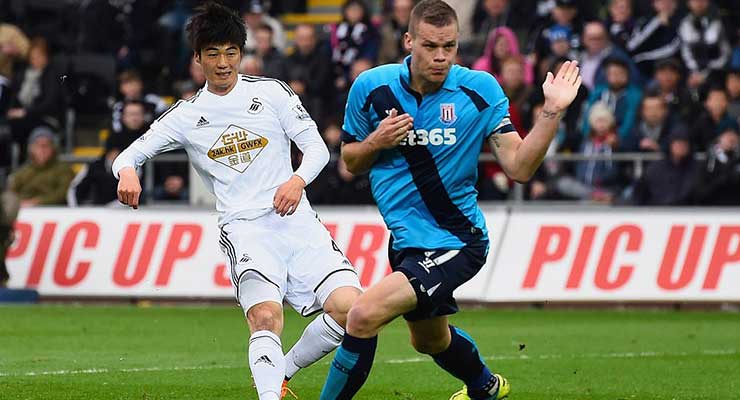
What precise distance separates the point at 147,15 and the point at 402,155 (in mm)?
15081

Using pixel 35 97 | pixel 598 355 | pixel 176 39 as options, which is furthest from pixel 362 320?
pixel 176 39

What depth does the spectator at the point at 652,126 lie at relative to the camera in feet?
59.7

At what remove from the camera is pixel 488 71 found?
63.0 ft

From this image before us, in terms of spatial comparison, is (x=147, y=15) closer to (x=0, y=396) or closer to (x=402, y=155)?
(x=0, y=396)

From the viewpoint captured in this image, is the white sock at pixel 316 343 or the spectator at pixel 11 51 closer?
the white sock at pixel 316 343

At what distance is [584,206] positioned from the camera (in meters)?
17.3

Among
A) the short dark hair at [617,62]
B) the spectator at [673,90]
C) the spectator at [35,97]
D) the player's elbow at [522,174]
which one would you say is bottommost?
the spectator at [35,97]

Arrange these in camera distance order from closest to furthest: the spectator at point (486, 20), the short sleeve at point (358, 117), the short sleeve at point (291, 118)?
the short sleeve at point (358, 117)
the short sleeve at point (291, 118)
the spectator at point (486, 20)

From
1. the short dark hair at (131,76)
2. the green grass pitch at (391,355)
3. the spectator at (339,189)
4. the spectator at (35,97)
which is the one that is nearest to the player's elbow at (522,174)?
the green grass pitch at (391,355)

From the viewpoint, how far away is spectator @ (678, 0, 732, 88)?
19672 millimetres

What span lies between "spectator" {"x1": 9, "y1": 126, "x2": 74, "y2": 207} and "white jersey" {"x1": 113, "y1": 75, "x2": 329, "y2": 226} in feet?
35.3

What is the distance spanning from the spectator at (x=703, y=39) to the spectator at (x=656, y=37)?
0.45 ft

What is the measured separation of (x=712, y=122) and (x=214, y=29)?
1081 cm

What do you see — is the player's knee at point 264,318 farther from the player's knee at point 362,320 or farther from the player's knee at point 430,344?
the player's knee at point 430,344
